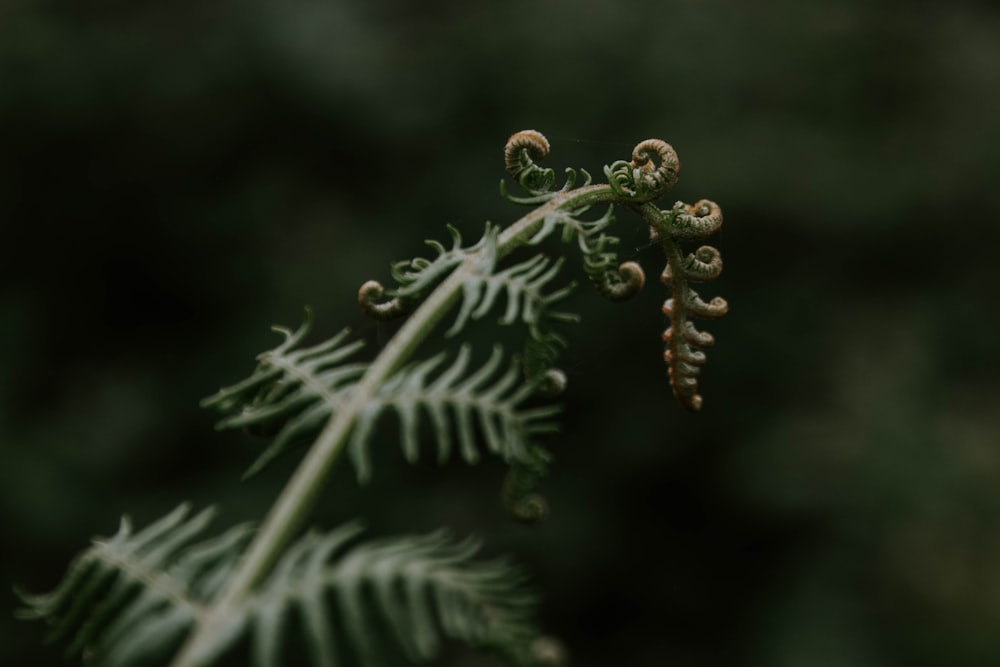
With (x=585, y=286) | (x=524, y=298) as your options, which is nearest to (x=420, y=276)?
(x=524, y=298)

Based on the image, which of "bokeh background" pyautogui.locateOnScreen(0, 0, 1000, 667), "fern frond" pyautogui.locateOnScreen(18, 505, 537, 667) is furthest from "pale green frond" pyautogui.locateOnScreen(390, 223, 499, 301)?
"bokeh background" pyautogui.locateOnScreen(0, 0, 1000, 667)

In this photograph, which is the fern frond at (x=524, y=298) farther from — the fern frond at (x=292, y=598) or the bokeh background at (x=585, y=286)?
the bokeh background at (x=585, y=286)

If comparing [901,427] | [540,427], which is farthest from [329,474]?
[901,427]

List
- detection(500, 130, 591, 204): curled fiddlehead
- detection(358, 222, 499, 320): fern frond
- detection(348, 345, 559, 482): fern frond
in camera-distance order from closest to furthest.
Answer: detection(348, 345, 559, 482): fern frond < detection(358, 222, 499, 320): fern frond < detection(500, 130, 591, 204): curled fiddlehead

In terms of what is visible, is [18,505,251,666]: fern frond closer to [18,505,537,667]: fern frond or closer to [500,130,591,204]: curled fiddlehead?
[18,505,537,667]: fern frond

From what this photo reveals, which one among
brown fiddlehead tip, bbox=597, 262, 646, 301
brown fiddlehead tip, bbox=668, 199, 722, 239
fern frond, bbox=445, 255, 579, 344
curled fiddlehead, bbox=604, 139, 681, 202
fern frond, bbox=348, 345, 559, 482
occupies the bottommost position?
fern frond, bbox=348, 345, 559, 482

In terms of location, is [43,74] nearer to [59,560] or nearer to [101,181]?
[101,181]

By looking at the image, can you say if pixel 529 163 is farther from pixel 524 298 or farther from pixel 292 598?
pixel 292 598

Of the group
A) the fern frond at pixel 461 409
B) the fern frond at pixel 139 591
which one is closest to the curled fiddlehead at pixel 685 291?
the fern frond at pixel 461 409
